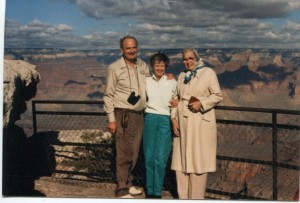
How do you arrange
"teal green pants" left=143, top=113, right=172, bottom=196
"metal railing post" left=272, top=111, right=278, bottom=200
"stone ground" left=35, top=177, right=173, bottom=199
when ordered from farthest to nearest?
"stone ground" left=35, top=177, right=173, bottom=199
"metal railing post" left=272, top=111, right=278, bottom=200
"teal green pants" left=143, top=113, right=172, bottom=196

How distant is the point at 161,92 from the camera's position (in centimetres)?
426

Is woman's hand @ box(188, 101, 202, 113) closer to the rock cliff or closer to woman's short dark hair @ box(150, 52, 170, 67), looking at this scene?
woman's short dark hair @ box(150, 52, 170, 67)

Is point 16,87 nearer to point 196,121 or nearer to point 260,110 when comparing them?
point 196,121

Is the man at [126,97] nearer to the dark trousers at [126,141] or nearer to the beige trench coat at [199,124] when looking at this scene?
the dark trousers at [126,141]

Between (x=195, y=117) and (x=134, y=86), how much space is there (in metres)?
0.62

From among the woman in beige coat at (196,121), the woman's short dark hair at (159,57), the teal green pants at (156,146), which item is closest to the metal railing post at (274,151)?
the woman in beige coat at (196,121)

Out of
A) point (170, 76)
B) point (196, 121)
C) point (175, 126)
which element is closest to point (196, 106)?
point (196, 121)

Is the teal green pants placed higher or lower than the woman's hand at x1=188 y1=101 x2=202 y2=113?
lower

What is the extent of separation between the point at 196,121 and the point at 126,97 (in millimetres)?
679

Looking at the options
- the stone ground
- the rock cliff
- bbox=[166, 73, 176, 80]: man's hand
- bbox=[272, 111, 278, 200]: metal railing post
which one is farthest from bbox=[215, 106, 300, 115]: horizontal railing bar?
the rock cliff

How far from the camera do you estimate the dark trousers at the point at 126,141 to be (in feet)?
14.3

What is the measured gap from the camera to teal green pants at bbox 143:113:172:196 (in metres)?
4.33

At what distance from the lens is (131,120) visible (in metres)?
4.38

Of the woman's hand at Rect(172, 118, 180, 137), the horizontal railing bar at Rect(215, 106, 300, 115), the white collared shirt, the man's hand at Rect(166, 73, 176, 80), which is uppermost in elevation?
the man's hand at Rect(166, 73, 176, 80)
